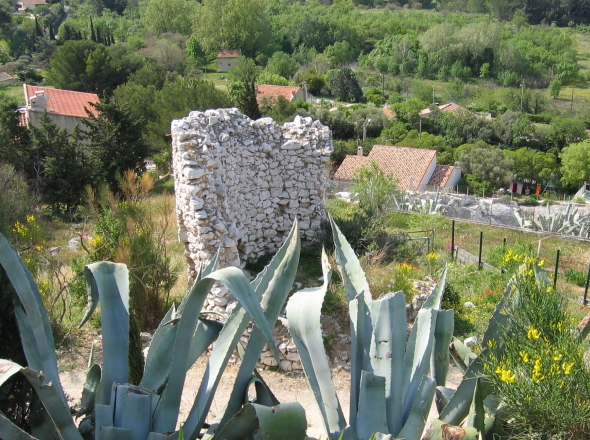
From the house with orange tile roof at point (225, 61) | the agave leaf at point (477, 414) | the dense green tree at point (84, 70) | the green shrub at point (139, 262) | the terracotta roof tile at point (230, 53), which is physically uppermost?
the agave leaf at point (477, 414)


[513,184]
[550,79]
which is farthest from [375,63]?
[513,184]

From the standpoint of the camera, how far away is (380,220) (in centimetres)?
1042

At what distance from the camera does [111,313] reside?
3.36 meters

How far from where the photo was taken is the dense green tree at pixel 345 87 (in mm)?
46750

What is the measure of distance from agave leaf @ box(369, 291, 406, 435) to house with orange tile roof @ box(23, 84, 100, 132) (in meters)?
20.3

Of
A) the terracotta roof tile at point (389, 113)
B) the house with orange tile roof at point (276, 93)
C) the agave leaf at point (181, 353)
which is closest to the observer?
the agave leaf at point (181, 353)

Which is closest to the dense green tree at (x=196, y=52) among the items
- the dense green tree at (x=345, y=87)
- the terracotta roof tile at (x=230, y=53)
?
the terracotta roof tile at (x=230, y=53)

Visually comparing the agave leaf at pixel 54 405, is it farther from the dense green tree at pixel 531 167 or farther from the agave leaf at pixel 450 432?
the dense green tree at pixel 531 167

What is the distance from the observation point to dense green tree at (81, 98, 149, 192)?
55.9 ft

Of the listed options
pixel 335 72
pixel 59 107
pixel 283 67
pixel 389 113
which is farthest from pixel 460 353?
pixel 283 67

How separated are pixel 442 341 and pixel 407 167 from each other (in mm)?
23709

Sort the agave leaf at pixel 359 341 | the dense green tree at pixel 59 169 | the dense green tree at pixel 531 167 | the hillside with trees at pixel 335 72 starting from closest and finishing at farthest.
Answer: the agave leaf at pixel 359 341 < the dense green tree at pixel 59 169 < the hillside with trees at pixel 335 72 < the dense green tree at pixel 531 167

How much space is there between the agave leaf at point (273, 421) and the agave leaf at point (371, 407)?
14.9 inches

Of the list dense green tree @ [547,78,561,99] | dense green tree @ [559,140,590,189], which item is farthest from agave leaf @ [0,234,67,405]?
dense green tree @ [547,78,561,99]
